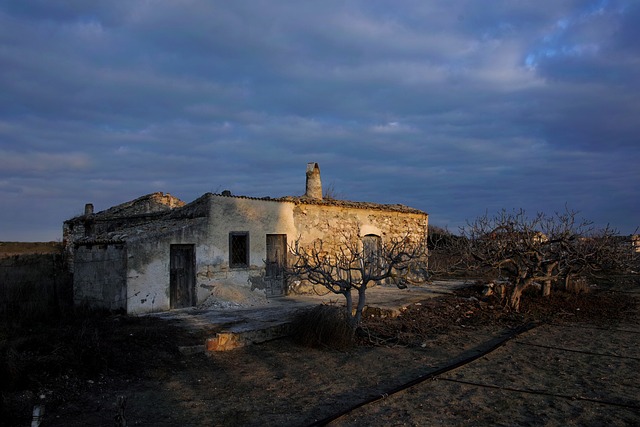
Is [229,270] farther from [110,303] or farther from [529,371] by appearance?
[529,371]

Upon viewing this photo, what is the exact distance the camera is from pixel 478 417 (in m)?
5.41

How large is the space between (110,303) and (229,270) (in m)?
2.93

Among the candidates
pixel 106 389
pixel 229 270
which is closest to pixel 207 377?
pixel 106 389

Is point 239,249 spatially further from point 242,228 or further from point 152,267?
point 152,267

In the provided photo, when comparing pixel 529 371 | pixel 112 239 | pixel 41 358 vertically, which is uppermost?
pixel 112 239

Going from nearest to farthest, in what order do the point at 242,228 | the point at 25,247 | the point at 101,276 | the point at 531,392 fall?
the point at 531,392, the point at 101,276, the point at 242,228, the point at 25,247

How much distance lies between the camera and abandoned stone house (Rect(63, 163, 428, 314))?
10672 mm

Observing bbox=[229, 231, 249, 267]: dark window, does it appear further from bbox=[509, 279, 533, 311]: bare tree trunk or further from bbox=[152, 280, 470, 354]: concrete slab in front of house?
bbox=[509, 279, 533, 311]: bare tree trunk

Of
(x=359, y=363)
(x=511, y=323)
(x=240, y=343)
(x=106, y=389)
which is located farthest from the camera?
(x=511, y=323)

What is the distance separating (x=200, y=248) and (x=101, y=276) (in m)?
2.27

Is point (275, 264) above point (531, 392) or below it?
above

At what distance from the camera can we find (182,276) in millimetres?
11492

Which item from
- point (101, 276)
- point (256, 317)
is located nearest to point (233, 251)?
point (256, 317)

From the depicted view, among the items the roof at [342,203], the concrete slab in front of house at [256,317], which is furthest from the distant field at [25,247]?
the concrete slab in front of house at [256,317]
